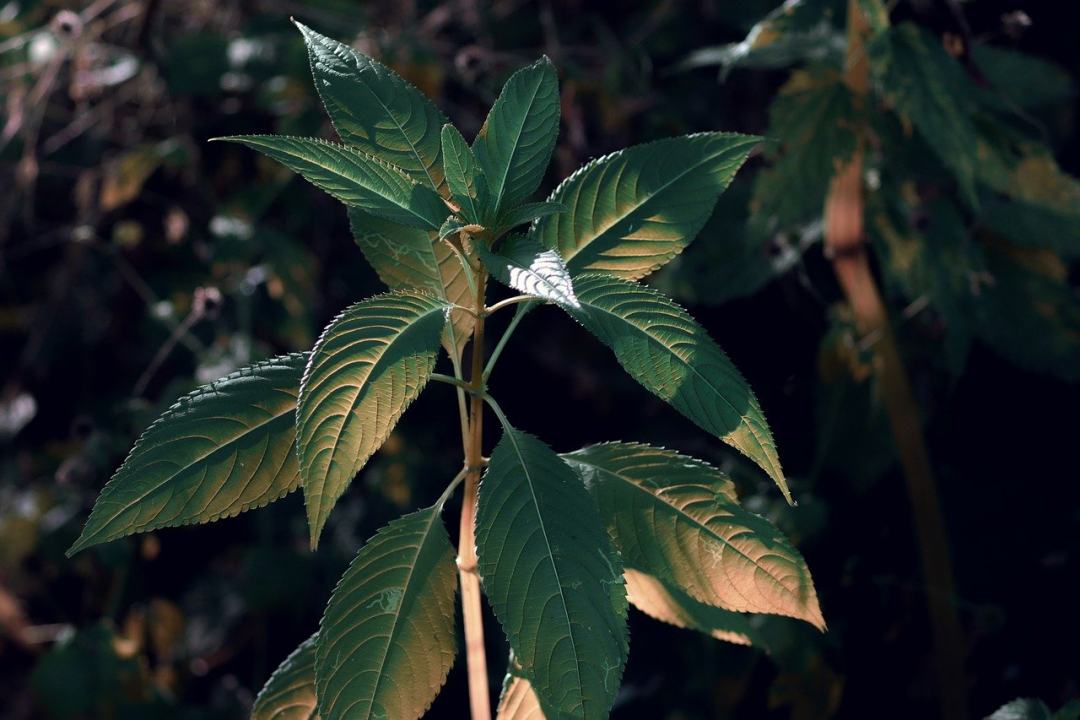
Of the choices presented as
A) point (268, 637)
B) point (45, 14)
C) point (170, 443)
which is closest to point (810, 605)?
point (170, 443)

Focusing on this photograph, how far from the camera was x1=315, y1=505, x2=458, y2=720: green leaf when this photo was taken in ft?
2.48

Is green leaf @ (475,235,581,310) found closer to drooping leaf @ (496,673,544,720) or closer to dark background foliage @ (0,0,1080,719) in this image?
drooping leaf @ (496,673,544,720)

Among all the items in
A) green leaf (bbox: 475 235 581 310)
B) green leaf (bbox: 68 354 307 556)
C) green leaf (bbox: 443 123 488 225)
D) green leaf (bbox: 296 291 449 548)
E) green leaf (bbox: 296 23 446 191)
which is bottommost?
green leaf (bbox: 68 354 307 556)

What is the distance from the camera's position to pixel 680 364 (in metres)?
0.73

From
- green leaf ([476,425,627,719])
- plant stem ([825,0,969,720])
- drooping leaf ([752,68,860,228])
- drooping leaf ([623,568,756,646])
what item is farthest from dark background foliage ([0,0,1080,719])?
green leaf ([476,425,627,719])

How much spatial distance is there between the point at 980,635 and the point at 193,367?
148 centimetres

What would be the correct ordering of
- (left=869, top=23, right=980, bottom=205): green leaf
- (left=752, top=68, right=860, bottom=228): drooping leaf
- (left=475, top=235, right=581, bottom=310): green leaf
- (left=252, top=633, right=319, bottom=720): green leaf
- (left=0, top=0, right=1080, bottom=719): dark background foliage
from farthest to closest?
1. (left=0, top=0, right=1080, bottom=719): dark background foliage
2. (left=752, top=68, right=860, bottom=228): drooping leaf
3. (left=869, top=23, right=980, bottom=205): green leaf
4. (left=252, top=633, right=319, bottom=720): green leaf
5. (left=475, top=235, right=581, bottom=310): green leaf

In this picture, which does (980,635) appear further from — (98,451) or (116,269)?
(116,269)

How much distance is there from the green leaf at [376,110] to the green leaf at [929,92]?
62cm

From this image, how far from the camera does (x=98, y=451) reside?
172cm

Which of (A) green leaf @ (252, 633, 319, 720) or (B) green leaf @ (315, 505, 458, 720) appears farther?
(A) green leaf @ (252, 633, 319, 720)

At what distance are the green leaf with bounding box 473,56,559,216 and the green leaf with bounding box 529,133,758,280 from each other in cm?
6

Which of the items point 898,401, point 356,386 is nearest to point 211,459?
point 356,386

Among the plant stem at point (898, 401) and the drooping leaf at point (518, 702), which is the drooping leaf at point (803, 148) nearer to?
the plant stem at point (898, 401)
